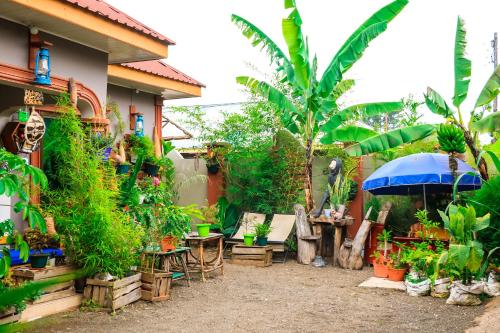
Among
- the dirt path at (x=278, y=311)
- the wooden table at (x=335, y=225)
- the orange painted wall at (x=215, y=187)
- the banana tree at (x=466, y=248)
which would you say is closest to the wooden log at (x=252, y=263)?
the wooden table at (x=335, y=225)

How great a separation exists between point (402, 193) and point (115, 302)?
6082 mm

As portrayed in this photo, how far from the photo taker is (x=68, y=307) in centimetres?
556

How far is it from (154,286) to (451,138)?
5080mm

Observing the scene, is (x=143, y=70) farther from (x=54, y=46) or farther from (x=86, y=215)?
(x=86, y=215)

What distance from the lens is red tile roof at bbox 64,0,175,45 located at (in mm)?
6038

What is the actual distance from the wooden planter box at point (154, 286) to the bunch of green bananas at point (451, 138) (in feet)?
15.6

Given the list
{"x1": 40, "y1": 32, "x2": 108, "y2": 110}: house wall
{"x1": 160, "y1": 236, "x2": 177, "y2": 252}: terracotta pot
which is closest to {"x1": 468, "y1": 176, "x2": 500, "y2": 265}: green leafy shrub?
{"x1": 160, "y1": 236, "x2": 177, "y2": 252}: terracotta pot

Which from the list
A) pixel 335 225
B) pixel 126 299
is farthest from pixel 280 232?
pixel 126 299

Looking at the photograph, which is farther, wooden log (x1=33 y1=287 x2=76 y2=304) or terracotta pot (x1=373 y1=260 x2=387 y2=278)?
terracotta pot (x1=373 y1=260 x2=387 y2=278)

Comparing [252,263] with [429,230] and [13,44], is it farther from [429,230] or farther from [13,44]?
[13,44]

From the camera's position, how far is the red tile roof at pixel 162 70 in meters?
8.90

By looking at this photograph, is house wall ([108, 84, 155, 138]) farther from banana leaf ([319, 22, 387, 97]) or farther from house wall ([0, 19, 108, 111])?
banana leaf ([319, 22, 387, 97])

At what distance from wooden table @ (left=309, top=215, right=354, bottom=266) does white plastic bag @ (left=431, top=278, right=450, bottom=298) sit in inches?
110

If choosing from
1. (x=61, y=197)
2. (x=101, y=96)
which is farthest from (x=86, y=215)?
(x=101, y=96)
